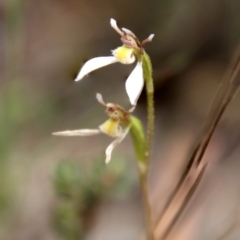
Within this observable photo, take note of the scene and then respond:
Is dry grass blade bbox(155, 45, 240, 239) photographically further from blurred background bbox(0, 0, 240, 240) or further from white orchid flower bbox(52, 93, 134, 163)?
white orchid flower bbox(52, 93, 134, 163)

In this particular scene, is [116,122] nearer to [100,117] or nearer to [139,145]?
[139,145]

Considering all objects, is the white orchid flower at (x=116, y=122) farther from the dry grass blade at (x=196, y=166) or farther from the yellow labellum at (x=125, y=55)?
the dry grass blade at (x=196, y=166)

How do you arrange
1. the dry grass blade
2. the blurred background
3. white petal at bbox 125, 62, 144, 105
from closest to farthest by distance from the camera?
1. white petal at bbox 125, 62, 144, 105
2. the dry grass blade
3. the blurred background

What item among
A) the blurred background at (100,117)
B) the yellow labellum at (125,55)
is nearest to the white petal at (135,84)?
the yellow labellum at (125,55)

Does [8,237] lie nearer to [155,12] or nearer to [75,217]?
[75,217]

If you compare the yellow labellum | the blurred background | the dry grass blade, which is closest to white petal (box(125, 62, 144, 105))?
the yellow labellum

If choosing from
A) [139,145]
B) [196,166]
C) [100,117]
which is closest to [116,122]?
[139,145]

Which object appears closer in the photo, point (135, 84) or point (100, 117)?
point (135, 84)
